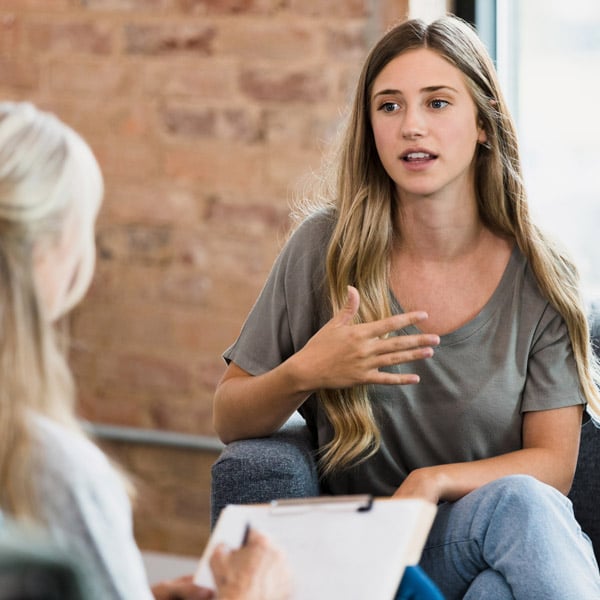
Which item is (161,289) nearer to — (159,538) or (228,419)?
(159,538)

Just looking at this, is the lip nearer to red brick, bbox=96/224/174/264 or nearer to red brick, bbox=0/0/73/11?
red brick, bbox=96/224/174/264

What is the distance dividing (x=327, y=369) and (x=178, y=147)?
4.23ft

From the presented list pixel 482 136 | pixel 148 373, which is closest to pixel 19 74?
Result: pixel 148 373

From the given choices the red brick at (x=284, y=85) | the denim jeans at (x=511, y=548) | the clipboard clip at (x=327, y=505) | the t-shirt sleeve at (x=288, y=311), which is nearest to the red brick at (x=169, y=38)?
the red brick at (x=284, y=85)

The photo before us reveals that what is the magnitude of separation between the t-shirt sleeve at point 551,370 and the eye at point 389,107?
470mm

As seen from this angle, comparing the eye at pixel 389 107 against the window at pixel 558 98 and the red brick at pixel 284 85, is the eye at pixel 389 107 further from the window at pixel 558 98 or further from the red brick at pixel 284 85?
the window at pixel 558 98

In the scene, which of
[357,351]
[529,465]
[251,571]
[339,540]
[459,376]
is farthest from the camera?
[459,376]

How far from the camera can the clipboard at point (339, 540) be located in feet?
4.66

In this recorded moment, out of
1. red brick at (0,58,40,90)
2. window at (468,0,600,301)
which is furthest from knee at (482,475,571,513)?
red brick at (0,58,40,90)

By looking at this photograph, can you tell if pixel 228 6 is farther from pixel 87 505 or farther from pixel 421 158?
pixel 87 505

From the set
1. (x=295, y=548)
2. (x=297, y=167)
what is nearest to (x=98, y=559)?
(x=295, y=548)

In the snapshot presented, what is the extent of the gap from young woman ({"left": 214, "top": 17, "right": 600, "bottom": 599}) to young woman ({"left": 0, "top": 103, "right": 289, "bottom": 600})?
0.80 metres

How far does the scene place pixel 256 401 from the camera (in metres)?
2.07

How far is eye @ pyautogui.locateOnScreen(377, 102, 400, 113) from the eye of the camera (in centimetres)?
211
